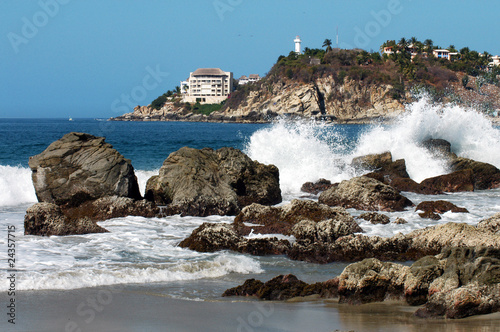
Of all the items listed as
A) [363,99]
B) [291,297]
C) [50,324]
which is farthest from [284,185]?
[363,99]

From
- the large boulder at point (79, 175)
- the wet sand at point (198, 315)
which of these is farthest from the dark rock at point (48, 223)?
the wet sand at point (198, 315)

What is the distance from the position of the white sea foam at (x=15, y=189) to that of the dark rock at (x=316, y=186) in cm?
830

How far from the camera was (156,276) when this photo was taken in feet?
25.6

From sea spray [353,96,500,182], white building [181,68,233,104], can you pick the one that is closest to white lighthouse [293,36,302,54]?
white building [181,68,233,104]

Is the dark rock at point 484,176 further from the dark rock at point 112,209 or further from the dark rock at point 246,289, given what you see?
the dark rock at point 246,289

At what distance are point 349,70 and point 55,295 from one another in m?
104

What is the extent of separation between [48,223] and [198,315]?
529 cm

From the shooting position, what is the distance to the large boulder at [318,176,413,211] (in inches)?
538

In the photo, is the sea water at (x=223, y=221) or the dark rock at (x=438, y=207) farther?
the dark rock at (x=438, y=207)

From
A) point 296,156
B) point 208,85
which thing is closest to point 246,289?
point 296,156

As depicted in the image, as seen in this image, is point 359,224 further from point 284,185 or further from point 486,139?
point 486,139

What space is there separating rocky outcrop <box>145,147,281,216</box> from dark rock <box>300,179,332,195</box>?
2.55 meters

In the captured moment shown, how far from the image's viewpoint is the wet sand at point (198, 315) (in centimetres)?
564

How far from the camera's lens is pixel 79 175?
12891 millimetres
